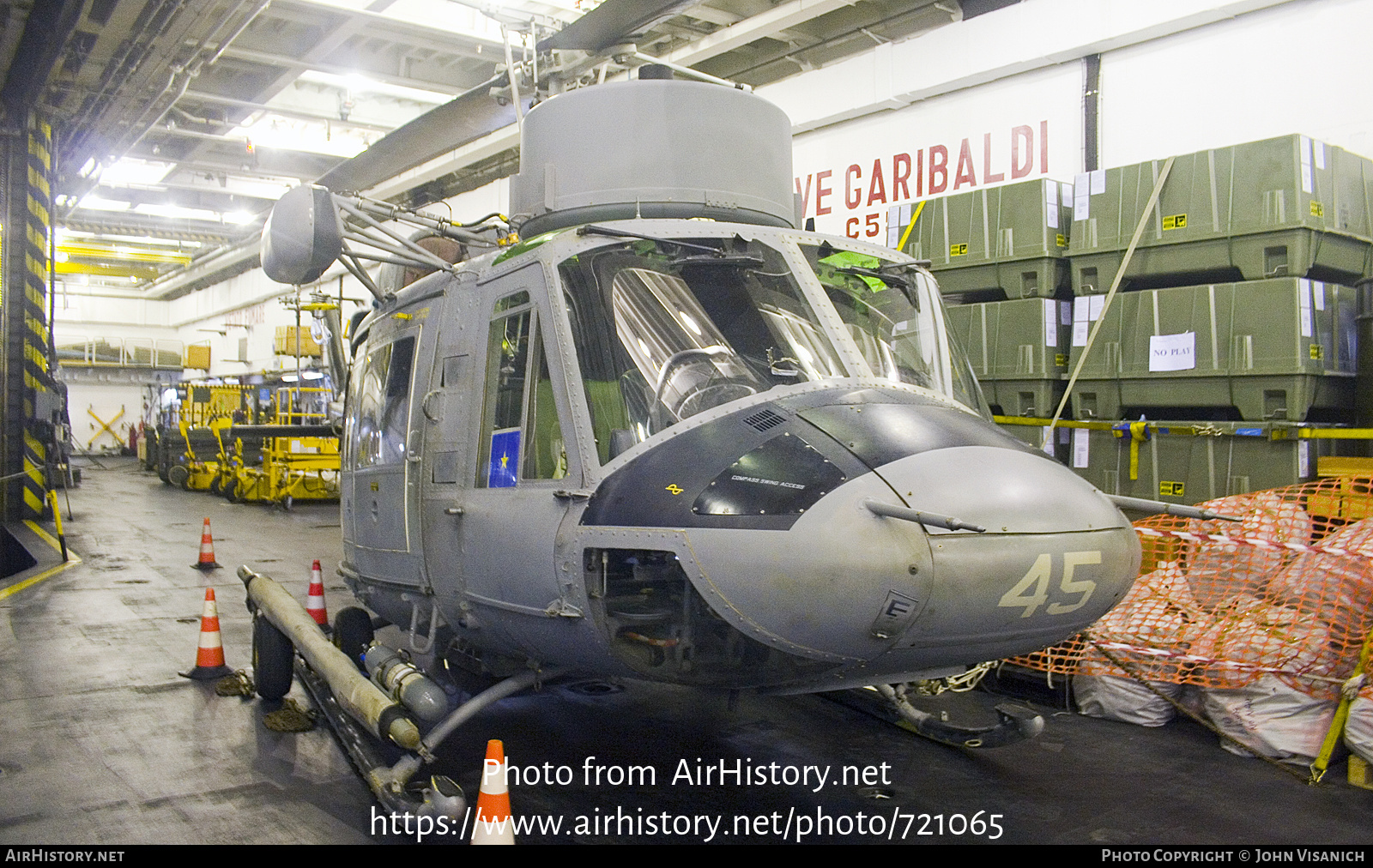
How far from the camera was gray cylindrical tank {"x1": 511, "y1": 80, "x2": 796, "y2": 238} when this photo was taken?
180 inches

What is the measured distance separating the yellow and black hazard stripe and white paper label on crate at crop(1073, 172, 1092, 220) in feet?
38.2

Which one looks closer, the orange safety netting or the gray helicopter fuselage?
the gray helicopter fuselage

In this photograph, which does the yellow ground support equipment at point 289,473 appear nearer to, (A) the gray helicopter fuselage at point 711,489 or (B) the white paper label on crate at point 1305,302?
(A) the gray helicopter fuselage at point 711,489

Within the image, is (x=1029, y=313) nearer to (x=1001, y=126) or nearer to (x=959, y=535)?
(x=1001, y=126)

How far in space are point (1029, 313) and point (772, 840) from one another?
4.74m

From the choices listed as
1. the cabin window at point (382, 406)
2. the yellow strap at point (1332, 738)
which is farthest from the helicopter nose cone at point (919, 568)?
the cabin window at point (382, 406)

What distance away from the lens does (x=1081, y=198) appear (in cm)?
707

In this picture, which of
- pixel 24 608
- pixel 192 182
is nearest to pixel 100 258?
pixel 192 182

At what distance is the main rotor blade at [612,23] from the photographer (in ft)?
19.4

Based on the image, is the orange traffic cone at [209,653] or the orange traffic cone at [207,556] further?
the orange traffic cone at [207,556]

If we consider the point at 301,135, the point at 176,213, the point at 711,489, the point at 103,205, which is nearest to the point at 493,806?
the point at 711,489

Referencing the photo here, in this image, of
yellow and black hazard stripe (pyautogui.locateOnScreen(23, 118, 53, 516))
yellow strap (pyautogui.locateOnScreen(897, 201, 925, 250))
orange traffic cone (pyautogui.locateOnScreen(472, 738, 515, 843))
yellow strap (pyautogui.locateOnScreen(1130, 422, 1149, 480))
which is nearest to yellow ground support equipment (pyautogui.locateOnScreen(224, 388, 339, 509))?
yellow and black hazard stripe (pyautogui.locateOnScreen(23, 118, 53, 516))

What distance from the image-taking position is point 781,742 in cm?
486

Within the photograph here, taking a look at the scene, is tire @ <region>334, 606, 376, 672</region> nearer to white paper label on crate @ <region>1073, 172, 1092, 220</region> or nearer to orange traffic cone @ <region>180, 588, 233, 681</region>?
orange traffic cone @ <region>180, 588, 233, 681</region>
